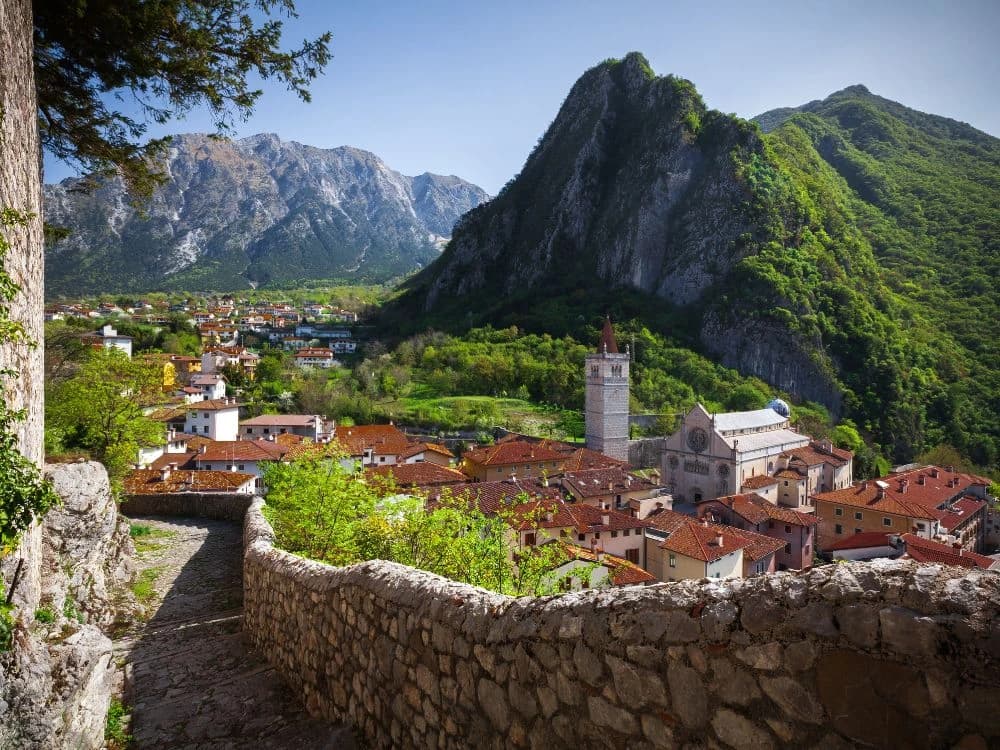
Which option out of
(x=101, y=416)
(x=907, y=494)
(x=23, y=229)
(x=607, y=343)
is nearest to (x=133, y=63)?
(x=23, y=229)

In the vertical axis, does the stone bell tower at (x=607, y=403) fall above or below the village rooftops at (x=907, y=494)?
above

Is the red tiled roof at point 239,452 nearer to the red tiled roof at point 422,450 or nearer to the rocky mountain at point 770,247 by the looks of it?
the red tiled roof at point 422,450

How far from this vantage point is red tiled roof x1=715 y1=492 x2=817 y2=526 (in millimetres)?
34806

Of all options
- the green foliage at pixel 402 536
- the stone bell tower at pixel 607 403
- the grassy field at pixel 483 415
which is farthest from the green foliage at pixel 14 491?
the grassy field at pixel 483 415

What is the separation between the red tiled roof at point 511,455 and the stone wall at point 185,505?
83.1 feet

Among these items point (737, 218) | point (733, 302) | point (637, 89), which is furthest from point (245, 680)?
point (637, 89)

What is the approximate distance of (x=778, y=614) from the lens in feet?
7.35

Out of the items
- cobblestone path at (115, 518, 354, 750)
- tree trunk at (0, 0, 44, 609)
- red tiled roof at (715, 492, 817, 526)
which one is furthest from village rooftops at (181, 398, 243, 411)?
tree trunk at (0, 0, 44, 609)

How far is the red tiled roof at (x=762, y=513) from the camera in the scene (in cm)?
3481

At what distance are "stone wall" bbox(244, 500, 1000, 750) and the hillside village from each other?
5.83 metres

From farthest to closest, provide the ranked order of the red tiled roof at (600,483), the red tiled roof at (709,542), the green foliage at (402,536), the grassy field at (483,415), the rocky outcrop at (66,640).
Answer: the grassy field at (483,415)
the red tiled roof at (600,483)
the red tiled roof at (709,542)
the green foliage at (402,536)
the rocky outcrop at (66,640)

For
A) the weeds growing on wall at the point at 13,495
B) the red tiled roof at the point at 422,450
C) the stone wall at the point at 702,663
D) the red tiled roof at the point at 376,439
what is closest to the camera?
the stone wall at the point at 702,663

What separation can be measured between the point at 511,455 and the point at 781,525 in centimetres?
1855

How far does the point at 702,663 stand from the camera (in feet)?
7.93
